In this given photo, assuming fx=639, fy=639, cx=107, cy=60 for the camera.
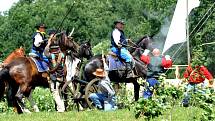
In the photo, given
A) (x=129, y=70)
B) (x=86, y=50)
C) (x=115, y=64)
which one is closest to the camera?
(x=115, y=64)

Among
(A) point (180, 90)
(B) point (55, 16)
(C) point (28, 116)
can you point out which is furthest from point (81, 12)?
(A) point (180, 90)

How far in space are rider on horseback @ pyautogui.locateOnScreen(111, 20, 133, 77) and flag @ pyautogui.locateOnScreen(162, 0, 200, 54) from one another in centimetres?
418

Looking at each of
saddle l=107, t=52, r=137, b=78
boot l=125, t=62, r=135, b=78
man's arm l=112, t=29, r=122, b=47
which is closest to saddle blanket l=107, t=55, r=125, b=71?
saddle l=107, t=52, r=137, b=78

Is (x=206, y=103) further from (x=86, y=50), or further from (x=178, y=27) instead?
(x=178, y=27)

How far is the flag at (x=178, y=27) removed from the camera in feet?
74.8

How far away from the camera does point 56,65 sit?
656 inches

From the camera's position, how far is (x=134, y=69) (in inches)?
714

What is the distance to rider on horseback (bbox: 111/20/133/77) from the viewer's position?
17.6 m

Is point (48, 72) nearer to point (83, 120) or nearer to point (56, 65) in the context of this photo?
point (56, 65)

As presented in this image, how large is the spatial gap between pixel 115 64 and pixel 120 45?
1.89ft

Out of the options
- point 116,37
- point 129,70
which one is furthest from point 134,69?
point 116,37

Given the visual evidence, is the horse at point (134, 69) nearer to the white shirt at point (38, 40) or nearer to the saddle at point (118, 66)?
the saddle at point (118, 66)

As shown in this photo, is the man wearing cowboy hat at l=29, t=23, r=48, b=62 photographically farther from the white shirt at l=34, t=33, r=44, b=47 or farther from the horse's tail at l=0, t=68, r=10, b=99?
the horse's tail at l=0, t=68, r=10, b=99

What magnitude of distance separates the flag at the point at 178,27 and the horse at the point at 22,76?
625cm
